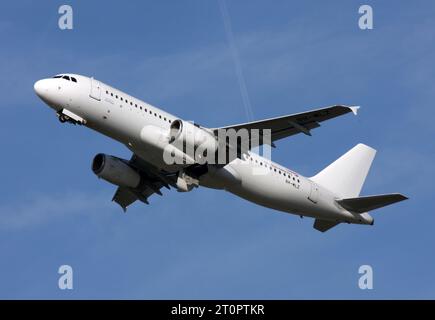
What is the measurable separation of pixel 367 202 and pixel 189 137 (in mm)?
Answer: 11900

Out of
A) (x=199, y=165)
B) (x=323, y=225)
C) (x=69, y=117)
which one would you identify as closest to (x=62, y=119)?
(x=69, y=117)

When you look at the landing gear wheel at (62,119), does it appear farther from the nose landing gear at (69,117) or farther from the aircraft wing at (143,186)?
the aircraft wing at (143,186)

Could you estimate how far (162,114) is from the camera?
166ft

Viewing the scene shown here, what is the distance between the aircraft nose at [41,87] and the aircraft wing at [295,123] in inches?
358

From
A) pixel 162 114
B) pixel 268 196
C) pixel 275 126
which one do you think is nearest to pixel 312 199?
pixel 268 196

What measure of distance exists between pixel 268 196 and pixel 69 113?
475 inches

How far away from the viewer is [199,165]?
51.2 meters

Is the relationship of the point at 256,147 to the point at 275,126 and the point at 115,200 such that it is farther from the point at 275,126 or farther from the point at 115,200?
the point at 115,200

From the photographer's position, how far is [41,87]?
160 ft

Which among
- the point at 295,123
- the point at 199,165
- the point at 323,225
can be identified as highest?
the point at 295,123

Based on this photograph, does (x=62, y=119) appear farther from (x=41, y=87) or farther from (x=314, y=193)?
(x=314, y=193)

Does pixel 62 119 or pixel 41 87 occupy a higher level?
pixel 41 87

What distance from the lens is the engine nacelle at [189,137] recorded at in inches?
1957

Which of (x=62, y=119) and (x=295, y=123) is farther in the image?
(x=295, y=123)
